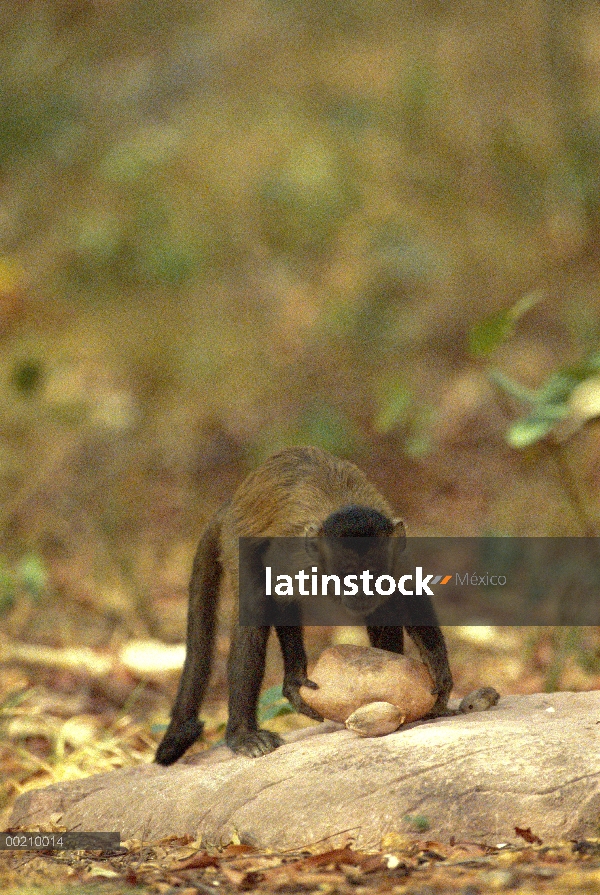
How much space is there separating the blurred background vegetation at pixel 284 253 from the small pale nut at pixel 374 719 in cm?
526

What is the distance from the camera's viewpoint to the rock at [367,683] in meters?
4.47

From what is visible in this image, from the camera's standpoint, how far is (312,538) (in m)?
4.76

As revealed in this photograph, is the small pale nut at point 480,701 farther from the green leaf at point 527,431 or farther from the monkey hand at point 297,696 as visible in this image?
the green leaf at point 527,431

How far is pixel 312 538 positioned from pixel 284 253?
322 inches

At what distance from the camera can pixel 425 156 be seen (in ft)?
40.8

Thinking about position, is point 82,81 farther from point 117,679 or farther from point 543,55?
point 117,679

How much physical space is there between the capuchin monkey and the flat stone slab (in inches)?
10.6

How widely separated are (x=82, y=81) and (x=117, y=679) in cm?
872

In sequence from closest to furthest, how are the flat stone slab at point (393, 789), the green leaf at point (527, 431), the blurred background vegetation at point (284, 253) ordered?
the flat stone slab at point (393, 789)
the green leaf at point (527, 431)
the blurred background vegetation at point (284, 253)

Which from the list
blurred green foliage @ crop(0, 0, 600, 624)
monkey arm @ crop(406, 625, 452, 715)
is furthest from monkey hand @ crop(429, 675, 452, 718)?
blurred green foliage @ crop(0, 0, 600, 624)

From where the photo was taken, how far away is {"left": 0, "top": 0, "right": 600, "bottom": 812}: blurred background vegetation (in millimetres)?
10484

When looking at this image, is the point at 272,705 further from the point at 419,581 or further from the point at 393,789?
the point at 393,789

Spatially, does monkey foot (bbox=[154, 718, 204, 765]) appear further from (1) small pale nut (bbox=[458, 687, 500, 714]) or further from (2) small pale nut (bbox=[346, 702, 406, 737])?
(1) small pale nut (bbox=[458, 687, 500, 714])

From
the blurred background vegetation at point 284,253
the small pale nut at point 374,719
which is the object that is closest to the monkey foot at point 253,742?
the small pale nut at point 374,719
